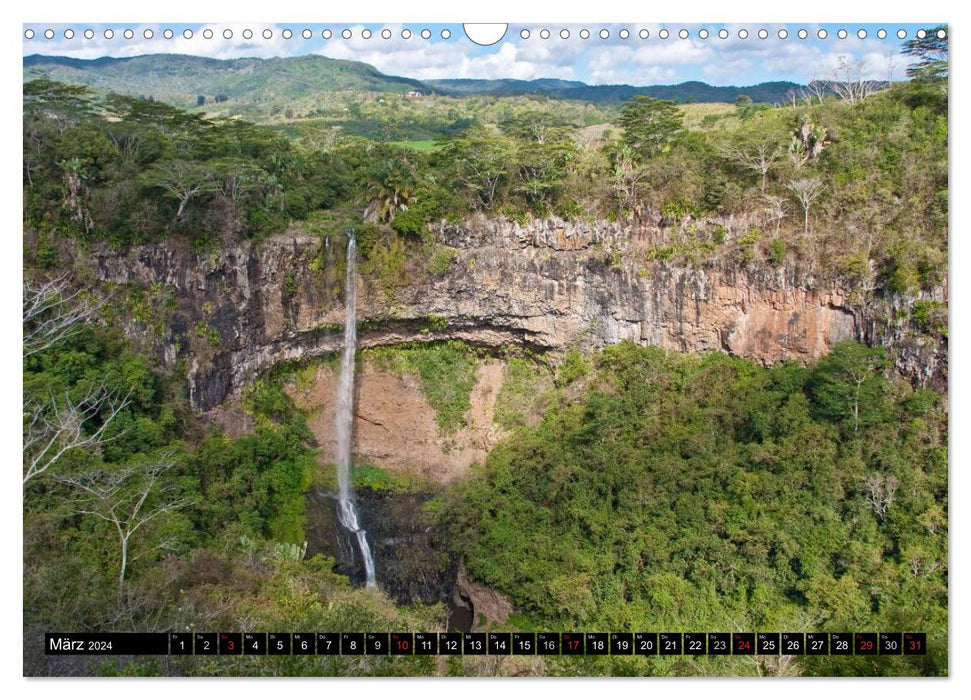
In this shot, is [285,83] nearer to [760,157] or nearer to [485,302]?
[485,302]

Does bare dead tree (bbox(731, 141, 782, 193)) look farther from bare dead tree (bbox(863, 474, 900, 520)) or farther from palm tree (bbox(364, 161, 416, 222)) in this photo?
palm tree (bbox(364, 161, 416, 222))

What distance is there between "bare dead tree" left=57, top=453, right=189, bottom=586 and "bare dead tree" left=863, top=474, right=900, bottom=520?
10936mm

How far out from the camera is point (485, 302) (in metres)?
19.2

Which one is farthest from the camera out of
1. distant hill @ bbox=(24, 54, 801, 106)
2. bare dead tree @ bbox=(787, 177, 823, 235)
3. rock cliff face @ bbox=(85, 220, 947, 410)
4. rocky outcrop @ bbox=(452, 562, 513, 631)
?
rock cliff face @ bbox=(85, 220, 947, 410)

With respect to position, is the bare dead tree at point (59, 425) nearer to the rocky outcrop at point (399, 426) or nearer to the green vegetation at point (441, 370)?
the rocky outcrop at point (399, 426)

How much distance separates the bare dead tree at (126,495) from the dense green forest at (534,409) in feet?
0.23

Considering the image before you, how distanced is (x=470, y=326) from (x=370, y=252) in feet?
10.2

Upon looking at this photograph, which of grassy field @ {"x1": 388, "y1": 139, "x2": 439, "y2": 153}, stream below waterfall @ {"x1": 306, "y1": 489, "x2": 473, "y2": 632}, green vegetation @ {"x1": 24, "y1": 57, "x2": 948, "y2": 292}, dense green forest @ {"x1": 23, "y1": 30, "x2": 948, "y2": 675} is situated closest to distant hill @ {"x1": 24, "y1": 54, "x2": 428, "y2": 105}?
dense green forest @ {"x1": 23, "y1": 30, "x2": 948, "y2": 675}

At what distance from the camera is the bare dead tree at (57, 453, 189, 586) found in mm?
11719

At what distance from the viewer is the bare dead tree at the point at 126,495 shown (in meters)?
11.7

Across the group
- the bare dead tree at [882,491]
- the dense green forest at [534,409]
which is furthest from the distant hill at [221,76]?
the bare dead tree at [882,491]

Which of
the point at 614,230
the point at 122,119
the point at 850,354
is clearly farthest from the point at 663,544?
the point at 122,119

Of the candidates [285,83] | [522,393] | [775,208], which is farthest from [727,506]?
[285,83]

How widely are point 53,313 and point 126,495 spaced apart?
3.26 m
